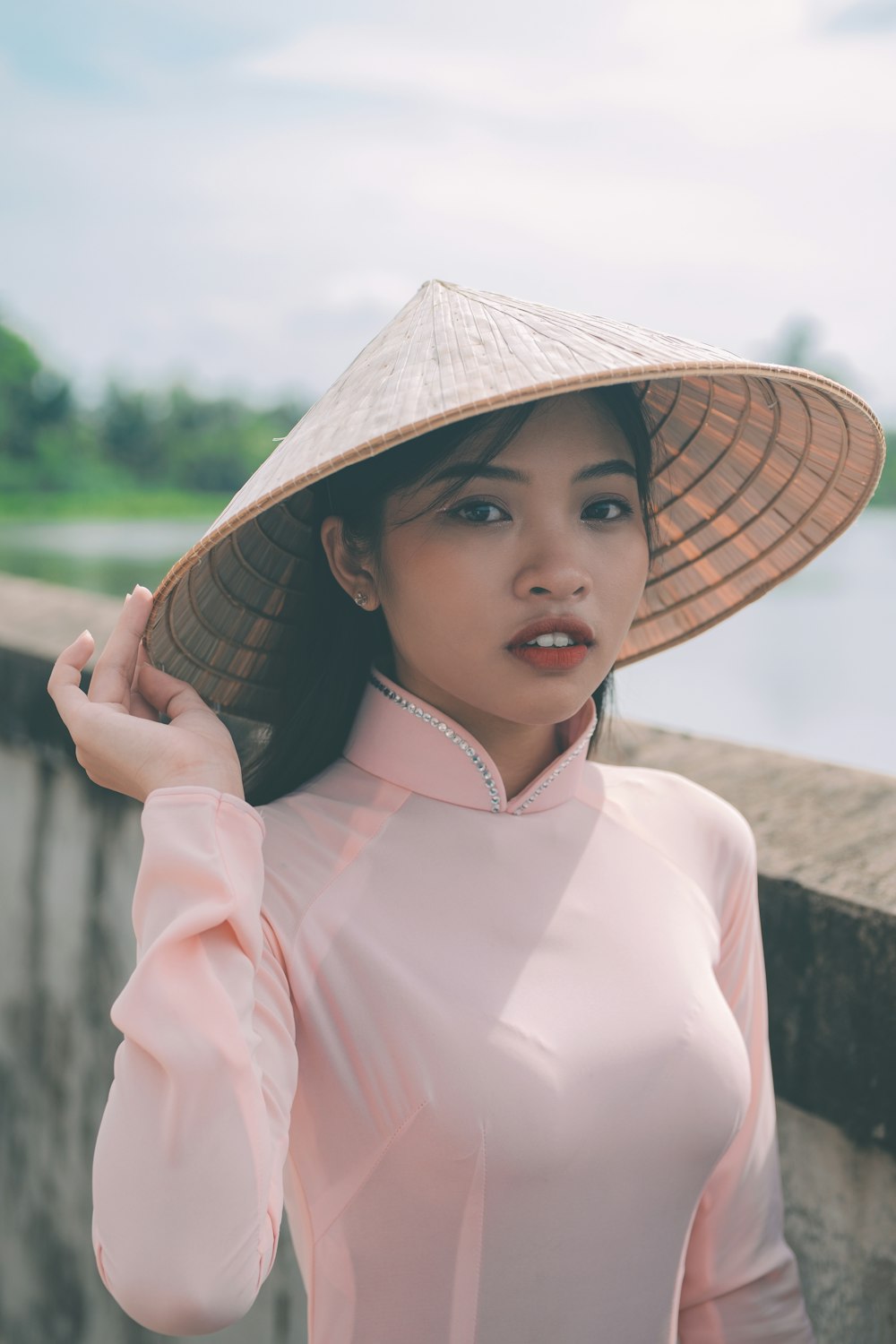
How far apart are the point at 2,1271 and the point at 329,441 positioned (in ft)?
8.55

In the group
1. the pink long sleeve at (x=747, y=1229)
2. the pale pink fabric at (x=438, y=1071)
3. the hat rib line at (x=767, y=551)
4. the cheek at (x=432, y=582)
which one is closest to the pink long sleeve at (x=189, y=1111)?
the pale pink fabric at (x=438, y=1071)

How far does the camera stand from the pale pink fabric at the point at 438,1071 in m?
0.85

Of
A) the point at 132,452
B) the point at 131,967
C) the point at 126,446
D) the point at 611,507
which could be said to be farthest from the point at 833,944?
the point at 126,446

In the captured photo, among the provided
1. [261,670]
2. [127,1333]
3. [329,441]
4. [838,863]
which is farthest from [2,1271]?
[329,441]

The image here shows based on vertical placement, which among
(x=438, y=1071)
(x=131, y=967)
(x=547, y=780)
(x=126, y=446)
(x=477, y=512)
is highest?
(x=477, y=512)

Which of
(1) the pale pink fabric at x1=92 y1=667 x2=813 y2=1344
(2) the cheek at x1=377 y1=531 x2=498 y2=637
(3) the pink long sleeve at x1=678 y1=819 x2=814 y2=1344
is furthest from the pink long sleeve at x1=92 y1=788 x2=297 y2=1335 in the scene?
(3) the pink long sleeve at x1=678 y1=819 x2=814 y2=1344

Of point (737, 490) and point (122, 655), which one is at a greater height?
point (737, 490)

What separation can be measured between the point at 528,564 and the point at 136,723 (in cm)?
36

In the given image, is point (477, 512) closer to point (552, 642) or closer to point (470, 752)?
point (552, 642)

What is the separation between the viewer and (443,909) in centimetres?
107

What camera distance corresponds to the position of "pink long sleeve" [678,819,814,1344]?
1.20 meters

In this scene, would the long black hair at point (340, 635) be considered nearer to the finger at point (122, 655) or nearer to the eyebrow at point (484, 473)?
the eyebrow at point (484, 473)

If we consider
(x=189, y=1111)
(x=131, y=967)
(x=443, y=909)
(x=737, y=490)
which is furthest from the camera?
(x=131, y=967)

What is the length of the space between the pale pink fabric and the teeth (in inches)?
6.0
